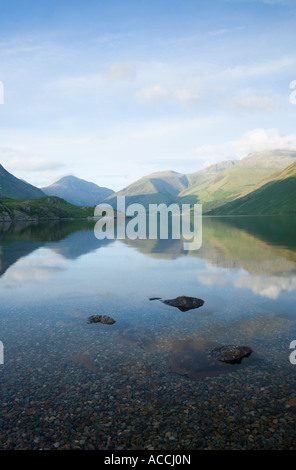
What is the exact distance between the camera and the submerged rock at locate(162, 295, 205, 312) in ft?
110

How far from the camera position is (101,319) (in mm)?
29438

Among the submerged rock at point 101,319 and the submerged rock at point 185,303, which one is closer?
the submerged rock at point 101,319

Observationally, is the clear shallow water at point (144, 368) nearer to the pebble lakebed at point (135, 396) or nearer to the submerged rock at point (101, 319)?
the pebble lakebed at point (135, 396)

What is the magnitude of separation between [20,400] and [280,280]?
1482 inches

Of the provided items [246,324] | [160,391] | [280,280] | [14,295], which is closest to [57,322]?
[14,295]

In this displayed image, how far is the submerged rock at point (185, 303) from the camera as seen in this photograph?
33447 mm

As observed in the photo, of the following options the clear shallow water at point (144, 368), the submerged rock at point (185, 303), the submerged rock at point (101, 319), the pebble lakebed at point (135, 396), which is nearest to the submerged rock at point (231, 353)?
the clear shallow water at point (144, 368)

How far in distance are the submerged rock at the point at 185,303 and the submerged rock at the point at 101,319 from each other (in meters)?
8.05

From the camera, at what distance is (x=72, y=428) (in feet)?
49.0

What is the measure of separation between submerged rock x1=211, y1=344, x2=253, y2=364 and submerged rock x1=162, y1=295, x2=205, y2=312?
10.2 metres

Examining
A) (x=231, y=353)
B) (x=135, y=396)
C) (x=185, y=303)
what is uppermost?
(x=185, y=303)

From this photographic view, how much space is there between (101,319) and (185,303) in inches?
384

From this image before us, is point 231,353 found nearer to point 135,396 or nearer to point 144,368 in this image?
point 144,368

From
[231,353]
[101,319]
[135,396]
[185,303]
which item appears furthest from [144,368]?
[185,303]
